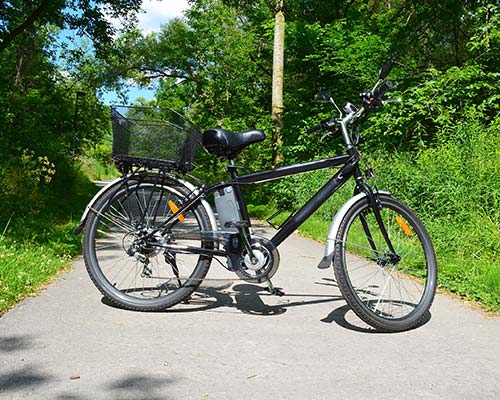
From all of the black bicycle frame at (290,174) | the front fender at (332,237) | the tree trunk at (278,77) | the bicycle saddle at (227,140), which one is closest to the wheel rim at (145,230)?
the black bicycle frame at (290,174)

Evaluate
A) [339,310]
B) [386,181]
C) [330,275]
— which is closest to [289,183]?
[386,181]

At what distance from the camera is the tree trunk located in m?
13.5

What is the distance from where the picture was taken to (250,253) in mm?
3670

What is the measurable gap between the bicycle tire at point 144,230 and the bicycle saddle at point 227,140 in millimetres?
418

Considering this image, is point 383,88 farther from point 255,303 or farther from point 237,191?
point 255,303

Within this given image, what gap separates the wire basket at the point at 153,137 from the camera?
3.72 meters

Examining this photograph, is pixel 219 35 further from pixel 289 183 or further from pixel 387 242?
pixel 387 242

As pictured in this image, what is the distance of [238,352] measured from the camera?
9.86ft

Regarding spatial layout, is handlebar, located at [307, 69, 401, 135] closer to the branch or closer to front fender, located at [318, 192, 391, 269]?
front fender, located at [318, 192, 391, 269]

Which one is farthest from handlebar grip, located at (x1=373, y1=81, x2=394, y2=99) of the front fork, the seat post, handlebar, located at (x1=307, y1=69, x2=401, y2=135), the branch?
the branch

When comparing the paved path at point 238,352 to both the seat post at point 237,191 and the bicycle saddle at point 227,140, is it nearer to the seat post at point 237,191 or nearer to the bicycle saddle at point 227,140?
the seat post at point 237,191

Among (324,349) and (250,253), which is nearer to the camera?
(324,349)

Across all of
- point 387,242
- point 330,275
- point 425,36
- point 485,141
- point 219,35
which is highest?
point 219,35

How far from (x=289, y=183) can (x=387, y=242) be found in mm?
7987
